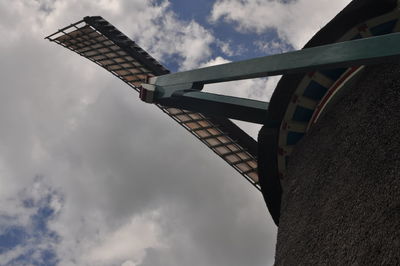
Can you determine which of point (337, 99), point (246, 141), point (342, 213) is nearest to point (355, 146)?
point (342, 213)

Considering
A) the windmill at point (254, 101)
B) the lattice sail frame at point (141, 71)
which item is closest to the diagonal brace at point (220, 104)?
the windmill at point (254, 101)

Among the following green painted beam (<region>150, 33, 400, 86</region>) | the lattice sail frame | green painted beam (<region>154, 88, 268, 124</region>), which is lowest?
green painted beam (<region>150, 33, 400, 86</region>)

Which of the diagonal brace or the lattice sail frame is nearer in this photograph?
the diagonal brace

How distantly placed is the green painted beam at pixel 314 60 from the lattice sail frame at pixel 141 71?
29.8ft

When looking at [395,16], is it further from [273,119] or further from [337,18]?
[273,119]

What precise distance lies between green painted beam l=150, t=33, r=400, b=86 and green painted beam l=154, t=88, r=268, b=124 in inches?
33.3

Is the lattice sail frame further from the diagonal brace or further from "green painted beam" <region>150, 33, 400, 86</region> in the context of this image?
"green painted beam" <region>150, 33, 400, 86</region>

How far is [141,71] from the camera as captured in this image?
2014cm

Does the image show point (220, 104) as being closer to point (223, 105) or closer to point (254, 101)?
point (223, 105)

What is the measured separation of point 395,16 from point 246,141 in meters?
11.9

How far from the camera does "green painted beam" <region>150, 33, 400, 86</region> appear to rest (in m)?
4.77

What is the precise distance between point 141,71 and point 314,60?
50.7ft

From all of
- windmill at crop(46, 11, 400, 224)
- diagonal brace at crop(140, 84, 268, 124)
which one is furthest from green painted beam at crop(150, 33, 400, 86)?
diagonal brace at crop(140, 84, 268, 124)

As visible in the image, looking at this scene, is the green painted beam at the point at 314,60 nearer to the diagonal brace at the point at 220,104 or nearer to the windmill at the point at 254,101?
the windmill at the point at 254,101
